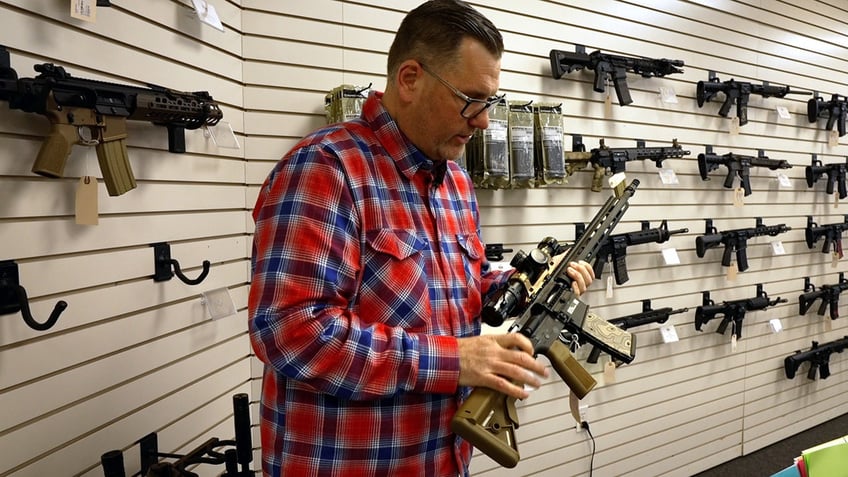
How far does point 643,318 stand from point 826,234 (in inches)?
93.4

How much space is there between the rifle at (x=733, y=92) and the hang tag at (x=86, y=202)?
360 centimetres

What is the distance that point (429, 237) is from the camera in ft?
4.16

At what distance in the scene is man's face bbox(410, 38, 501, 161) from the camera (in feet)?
3.88

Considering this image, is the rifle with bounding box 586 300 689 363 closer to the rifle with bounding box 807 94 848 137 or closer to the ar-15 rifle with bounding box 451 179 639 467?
the ar-15 rifle with bounding box 451 179 639 467

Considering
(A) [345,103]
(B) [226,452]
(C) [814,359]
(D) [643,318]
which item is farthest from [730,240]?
(B) [226,452]

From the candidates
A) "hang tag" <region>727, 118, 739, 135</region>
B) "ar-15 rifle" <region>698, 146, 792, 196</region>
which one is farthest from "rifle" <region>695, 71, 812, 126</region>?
"ar-15 rifle" <region>698, 146, 792, 196</region>

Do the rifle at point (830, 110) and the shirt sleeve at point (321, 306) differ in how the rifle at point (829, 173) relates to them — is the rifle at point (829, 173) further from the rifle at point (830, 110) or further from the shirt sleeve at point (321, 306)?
the shirt sleeve at point (321, 306)

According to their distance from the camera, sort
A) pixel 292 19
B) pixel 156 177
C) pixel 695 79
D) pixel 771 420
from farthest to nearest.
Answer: pixel 771 420 → pixel 695 79 → pixel 292 19 → pixel 156 177

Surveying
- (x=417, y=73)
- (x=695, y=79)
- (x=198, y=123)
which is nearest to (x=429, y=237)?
(x=417, y=73)

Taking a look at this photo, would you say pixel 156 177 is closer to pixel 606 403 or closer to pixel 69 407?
pixel 69 407

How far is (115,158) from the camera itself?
1.34 metres

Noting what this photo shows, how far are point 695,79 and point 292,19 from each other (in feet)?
9.20

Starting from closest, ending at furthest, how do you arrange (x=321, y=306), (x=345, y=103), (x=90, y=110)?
(x=321, y=306), (x=90, y=110), (x=345, y=103)

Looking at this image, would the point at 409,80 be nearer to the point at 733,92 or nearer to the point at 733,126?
the point at 733,92
